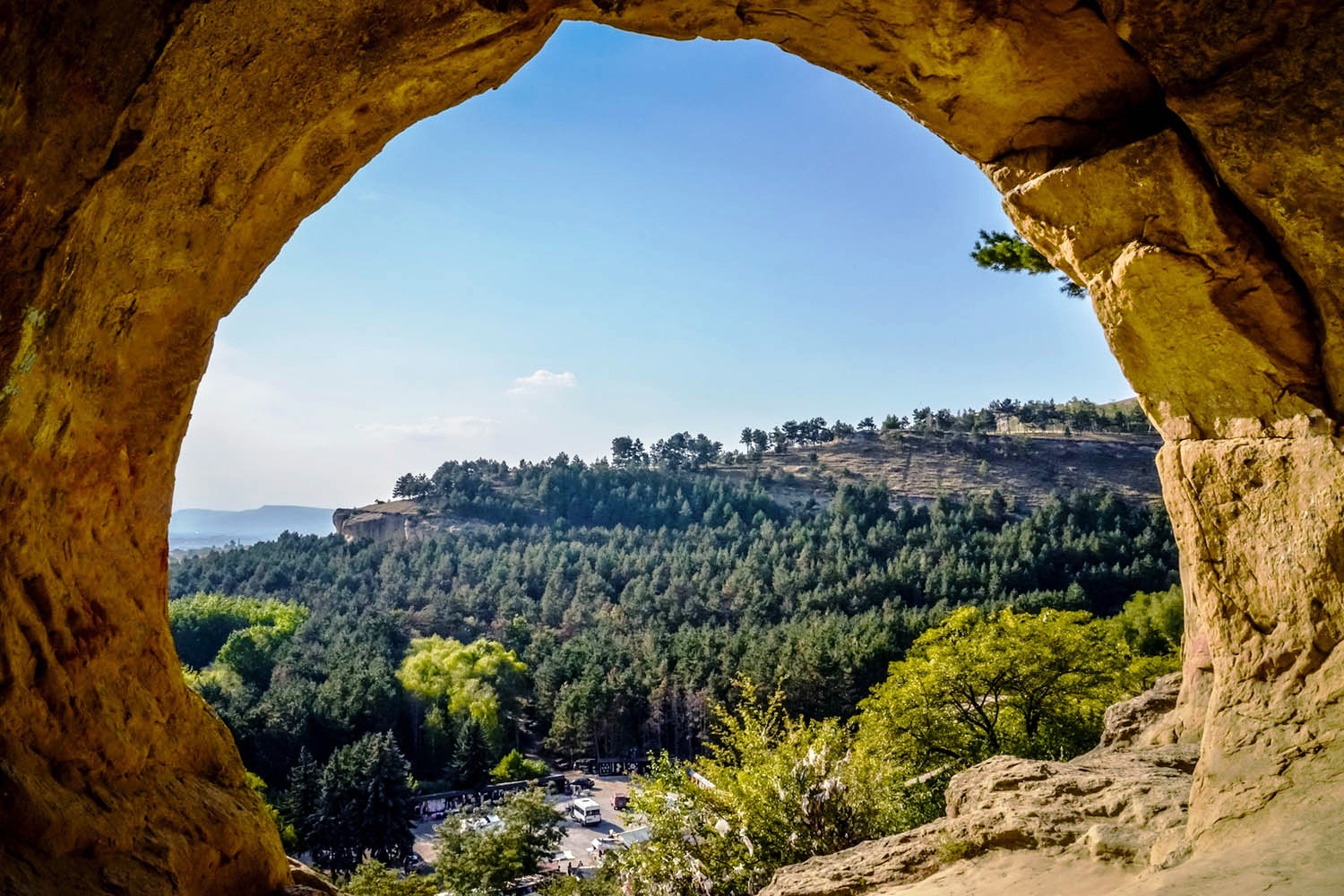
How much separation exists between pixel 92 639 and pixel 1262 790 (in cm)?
1028

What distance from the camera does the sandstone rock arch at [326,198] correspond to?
6.53 m

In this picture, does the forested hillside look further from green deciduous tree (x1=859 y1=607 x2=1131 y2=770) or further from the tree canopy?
the tree canopy

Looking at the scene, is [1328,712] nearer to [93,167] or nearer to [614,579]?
[93,167]

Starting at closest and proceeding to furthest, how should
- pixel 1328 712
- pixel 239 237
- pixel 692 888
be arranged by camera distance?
pixel 1328 712 < pixel 239 237 < pixel 692 888

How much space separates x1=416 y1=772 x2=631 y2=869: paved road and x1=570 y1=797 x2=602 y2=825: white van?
27 cm

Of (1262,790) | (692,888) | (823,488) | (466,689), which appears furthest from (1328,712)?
(823,488)

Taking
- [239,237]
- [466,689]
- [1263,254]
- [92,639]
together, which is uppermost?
[239,237]

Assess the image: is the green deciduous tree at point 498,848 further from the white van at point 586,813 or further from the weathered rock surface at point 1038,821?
the weathered rock surface at point 1038,821

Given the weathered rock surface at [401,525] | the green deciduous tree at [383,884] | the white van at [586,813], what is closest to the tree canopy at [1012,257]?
the green deciduous tree at [383,884]

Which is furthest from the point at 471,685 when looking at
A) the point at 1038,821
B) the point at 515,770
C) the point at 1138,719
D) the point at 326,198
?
the point at 326,198

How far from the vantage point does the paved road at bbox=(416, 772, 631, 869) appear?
1507 inches

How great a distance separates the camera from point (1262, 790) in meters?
6.48

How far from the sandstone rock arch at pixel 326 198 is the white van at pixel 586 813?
37373 mm

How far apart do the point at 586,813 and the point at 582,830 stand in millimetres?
1213
